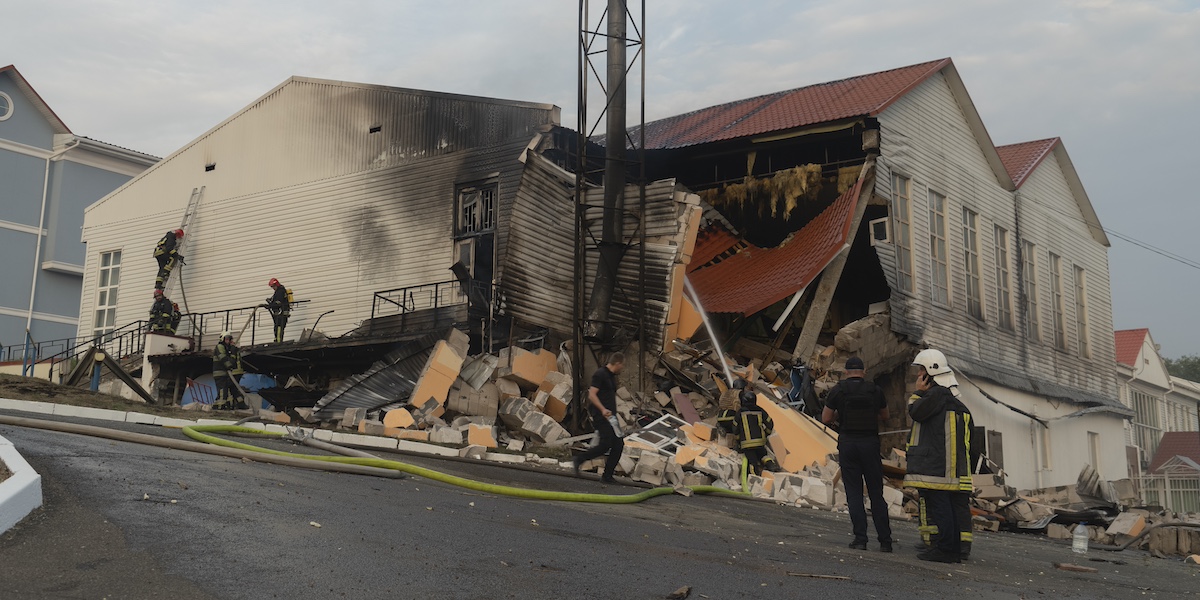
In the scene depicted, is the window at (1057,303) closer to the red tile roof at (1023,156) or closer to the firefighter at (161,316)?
the red tile roof at (1023,156)

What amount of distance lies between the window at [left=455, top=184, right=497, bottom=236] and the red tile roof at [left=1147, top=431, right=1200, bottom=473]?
92.2 ft

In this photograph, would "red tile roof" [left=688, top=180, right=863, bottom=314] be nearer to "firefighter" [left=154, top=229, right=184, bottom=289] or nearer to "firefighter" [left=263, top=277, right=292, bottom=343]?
"firefighter" [left=263, top=277, right=292, bottom=343]

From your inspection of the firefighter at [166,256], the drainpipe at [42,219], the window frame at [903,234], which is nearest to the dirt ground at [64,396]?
the firefighter at [166,256]

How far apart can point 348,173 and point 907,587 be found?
1878 cm

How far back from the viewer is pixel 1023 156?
2950cm

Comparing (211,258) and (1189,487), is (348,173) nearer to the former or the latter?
(211,258)

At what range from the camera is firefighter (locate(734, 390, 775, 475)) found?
49.4 ft

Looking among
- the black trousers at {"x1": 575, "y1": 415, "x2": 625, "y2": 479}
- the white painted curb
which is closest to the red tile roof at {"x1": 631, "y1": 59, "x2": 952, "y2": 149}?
the black trousers at {"x1": 575, "y1": 415, "x2": 625, "y2": 479}

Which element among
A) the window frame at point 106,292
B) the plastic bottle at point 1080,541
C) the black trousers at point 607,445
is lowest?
the plastic bottle at point 1080,541

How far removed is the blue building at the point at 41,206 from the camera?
1540 inches

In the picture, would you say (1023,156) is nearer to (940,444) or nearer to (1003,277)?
(1003,277)

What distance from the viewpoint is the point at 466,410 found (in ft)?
58.1

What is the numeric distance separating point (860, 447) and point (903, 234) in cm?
1488

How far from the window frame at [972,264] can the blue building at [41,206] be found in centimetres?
3072
